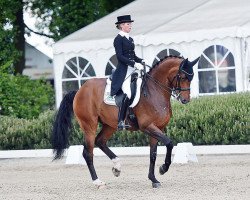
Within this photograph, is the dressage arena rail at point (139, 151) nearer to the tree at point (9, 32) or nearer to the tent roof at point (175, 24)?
the tent roof at point (175, 24)

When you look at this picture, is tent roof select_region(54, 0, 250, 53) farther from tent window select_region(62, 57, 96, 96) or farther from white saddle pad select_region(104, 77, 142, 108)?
white saddle pad select_region(104, 77, 142, 108)

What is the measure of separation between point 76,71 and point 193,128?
913cm

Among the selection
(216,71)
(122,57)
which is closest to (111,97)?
(122,57)

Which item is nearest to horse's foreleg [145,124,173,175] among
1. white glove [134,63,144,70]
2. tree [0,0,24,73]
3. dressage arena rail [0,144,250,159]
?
white glove [134,63,144,70]

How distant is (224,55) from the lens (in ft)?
86.2

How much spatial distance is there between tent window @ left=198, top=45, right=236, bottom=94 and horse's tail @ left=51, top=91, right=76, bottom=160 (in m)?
9.86

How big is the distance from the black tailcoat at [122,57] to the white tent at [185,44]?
33.4 ft

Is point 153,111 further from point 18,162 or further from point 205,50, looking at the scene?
point 205,50

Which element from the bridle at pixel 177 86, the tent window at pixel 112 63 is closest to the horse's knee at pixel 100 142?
the bridle at pixel 177 86

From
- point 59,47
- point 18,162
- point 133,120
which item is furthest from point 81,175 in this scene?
point 59,47

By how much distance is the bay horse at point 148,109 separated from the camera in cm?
1523

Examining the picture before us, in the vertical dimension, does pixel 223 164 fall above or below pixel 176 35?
below

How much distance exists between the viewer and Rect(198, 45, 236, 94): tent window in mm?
26297

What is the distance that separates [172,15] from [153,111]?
14687 millimetres
